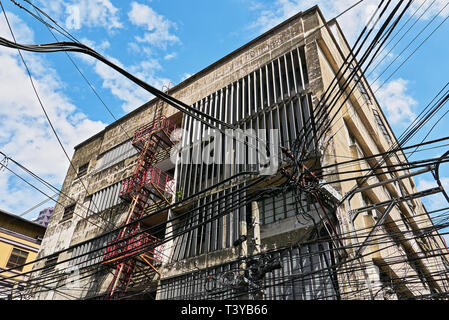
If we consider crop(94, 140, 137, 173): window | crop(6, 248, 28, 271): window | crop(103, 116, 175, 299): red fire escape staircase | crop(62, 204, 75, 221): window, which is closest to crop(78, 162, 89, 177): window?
crop(94, 140, 137, 173): window

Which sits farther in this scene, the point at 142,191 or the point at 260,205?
the point at 142,191

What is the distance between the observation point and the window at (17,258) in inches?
1114

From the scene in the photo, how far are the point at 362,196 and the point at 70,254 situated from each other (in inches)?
686

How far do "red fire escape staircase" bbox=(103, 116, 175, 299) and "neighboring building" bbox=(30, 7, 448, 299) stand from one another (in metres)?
0.16

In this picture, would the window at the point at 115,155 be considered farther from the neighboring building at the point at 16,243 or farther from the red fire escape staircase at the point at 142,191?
the neighboring building at the point at 16,243

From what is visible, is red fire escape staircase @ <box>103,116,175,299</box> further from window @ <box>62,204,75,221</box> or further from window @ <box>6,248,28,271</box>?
window @ <box>6,248,28,271</box>

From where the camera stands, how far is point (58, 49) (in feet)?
18.7

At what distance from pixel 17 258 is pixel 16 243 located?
1284 mm

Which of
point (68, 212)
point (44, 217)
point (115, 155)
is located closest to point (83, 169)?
point (68, 212)

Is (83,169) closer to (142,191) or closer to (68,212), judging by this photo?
(68,212)

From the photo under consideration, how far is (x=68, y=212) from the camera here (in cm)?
2428
